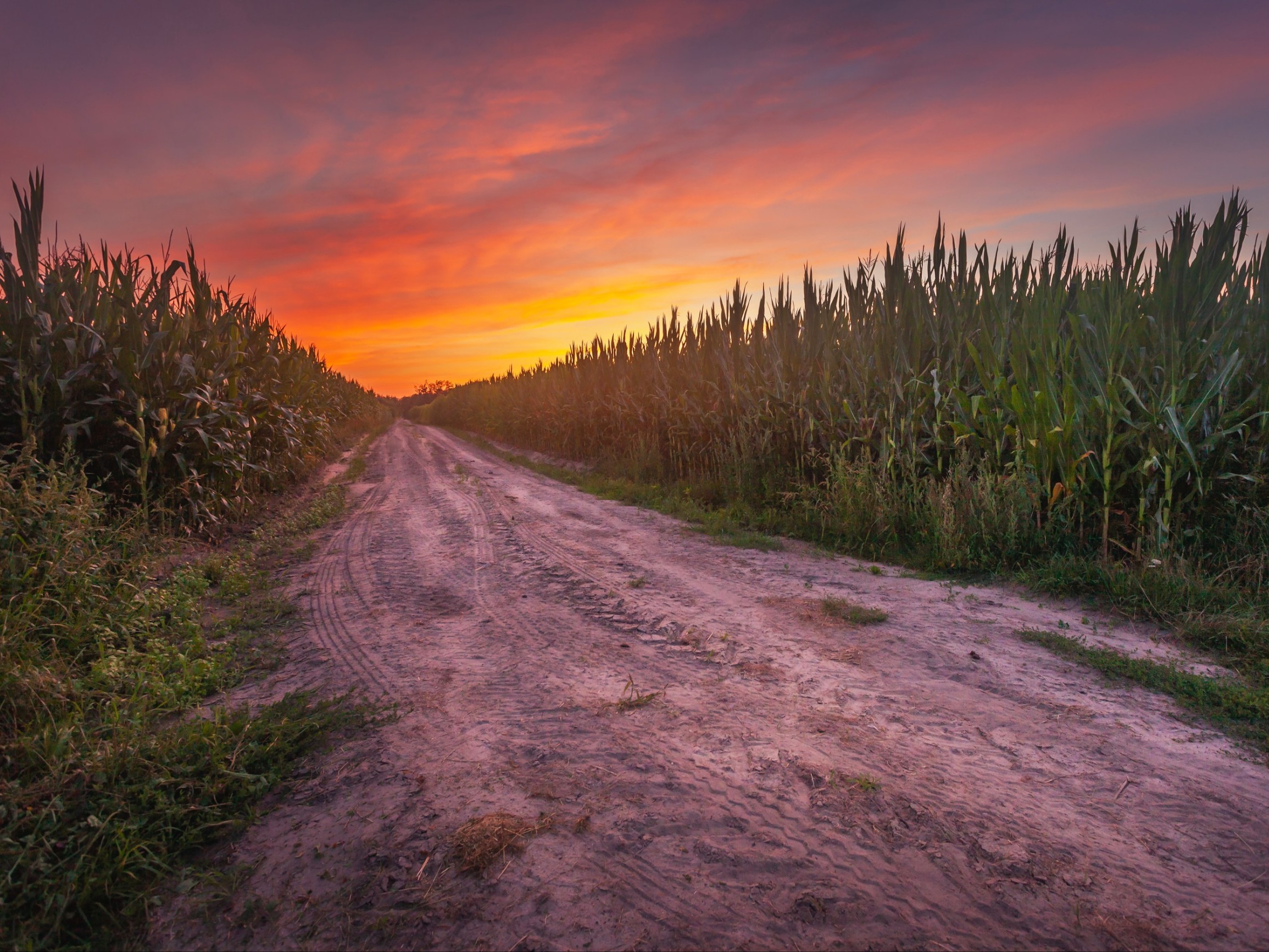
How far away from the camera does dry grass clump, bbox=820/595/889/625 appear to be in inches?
175

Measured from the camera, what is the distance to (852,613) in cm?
455

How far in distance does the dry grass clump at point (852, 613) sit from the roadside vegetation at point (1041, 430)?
1645 millimetres

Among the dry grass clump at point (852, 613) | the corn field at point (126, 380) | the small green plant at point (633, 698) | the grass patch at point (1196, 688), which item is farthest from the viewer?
the corn field at point (126, 380)

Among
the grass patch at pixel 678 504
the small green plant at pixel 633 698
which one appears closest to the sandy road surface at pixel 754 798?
the small green plant at pixel 633 698

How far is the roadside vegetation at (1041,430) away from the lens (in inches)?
188

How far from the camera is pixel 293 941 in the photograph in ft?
6.18

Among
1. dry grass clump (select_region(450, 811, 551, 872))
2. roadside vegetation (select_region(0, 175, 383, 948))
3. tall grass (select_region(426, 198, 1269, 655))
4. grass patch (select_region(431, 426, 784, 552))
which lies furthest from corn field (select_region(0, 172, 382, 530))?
tall grass (select_region(426, 198, 1269, 655))

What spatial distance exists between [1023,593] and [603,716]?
394 cm

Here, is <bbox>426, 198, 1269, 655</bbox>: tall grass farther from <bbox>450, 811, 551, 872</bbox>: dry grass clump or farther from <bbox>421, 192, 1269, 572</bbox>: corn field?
<bbox>450, 811, 551, 872</bbox>: dry grass clump

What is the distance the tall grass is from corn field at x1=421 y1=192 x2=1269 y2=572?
2cm

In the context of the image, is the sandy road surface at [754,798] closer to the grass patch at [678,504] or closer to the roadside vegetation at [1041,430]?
the roadside vegetation at [1041,430]

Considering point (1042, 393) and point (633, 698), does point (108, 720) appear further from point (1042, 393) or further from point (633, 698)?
point (1042, 393)

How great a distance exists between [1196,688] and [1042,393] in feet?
10.1

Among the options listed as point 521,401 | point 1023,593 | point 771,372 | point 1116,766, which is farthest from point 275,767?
point 521,401
